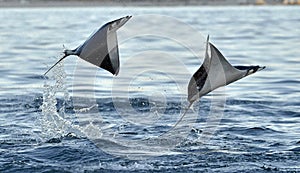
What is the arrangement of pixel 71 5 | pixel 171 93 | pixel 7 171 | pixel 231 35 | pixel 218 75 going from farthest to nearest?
1. pixel 71 5
2. pixel 231 35
3. pixel 171 93
4. pixel 218 75
5. pixel 7 171

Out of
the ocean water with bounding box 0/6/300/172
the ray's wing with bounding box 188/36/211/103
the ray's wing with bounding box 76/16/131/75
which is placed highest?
the ray's wing with bounding box 76/16/131/75

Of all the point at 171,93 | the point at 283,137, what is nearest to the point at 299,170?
the point at 283,137

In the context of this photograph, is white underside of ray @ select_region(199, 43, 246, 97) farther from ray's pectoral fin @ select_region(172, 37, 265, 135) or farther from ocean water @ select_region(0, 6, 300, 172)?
ocean water @ select_region(0, 6, 300, 172)

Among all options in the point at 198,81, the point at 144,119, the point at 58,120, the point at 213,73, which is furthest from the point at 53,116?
the point at 213,73

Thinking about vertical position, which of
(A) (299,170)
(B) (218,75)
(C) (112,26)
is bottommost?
(A) (299,170)

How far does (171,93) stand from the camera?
15.7 metres

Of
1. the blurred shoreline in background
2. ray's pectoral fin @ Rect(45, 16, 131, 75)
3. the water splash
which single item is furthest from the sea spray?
the blurred shoreline in background

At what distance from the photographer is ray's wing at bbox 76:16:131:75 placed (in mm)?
10250

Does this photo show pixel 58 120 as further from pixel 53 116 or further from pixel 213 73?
pixel 213 73

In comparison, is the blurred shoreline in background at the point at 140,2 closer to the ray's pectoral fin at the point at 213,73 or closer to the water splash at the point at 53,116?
the water splash at the point at 53,116

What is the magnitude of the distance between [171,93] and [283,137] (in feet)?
15.9

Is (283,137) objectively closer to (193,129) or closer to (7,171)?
(193,129)

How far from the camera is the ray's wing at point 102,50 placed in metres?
10.2

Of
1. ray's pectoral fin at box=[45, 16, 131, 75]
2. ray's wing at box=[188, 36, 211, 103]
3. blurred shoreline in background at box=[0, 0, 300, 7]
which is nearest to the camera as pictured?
ray's wing at box=[188, 36, 211, 103]
